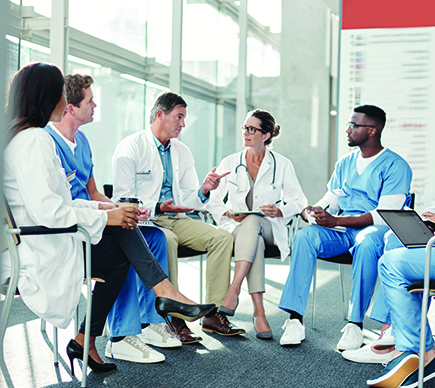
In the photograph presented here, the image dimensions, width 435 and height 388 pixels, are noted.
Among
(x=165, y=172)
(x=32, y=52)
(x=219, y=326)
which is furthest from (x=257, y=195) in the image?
(x=32, y=52)

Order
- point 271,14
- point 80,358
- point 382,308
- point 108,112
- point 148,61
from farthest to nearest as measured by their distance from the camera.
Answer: point 271,14 < point 148,61 < point 108,112 < point 382,308 < point 80,358

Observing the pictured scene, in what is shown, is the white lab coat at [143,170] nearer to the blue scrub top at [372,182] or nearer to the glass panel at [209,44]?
the blue scrub top at [372,182]

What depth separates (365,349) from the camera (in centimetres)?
235

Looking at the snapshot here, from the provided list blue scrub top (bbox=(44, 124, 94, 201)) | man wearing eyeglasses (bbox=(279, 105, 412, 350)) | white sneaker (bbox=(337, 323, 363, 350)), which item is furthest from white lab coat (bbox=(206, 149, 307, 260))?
blue scrub top (bbox=(44, 124, 94, 201))

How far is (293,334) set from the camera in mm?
2539

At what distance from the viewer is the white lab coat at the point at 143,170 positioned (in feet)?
8.96

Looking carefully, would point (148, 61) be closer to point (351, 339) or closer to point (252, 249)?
point (252, 249)

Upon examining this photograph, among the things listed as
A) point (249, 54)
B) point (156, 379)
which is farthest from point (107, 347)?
point (249, 54)

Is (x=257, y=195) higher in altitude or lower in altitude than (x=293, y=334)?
higher

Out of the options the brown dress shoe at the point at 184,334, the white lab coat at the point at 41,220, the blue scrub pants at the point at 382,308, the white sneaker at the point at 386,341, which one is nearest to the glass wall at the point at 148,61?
the white lab coat at the point at 41,220

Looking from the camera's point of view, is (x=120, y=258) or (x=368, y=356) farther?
(x=368, y=356)

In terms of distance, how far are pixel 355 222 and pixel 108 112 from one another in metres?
2.37

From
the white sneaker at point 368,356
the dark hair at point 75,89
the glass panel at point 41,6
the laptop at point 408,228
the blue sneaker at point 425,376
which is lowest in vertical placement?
the white sneaker at point 368,356

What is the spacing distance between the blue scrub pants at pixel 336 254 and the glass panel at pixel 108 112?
6.78 feet
